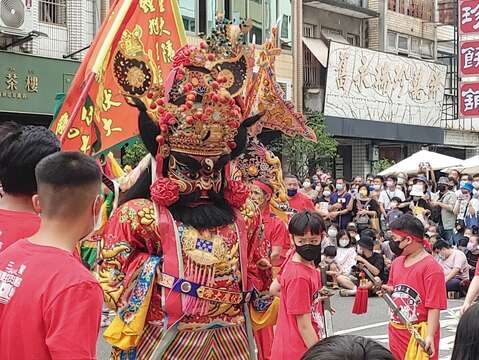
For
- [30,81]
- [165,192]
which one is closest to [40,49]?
[30,81]

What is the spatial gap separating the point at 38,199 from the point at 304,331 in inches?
88.7

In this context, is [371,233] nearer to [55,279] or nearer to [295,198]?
[295,198]

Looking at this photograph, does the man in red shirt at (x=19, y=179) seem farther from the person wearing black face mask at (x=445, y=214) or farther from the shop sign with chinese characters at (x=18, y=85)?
the person wearing black face mask at (x=445, y=214)

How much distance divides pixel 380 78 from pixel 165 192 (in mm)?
21731

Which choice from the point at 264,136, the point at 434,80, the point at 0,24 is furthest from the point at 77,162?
the point at 434,80

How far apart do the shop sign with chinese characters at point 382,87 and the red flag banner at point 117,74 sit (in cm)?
1658

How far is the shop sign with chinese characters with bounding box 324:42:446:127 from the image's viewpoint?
23.6m

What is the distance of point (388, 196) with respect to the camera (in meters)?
17.0

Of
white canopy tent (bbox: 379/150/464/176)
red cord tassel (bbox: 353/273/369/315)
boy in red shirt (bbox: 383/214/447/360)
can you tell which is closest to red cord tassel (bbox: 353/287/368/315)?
red cord tassel (bbox: 353/273/369/315)

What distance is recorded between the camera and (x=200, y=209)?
4.38 metres

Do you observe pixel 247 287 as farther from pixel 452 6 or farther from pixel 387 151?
pixel 452 6

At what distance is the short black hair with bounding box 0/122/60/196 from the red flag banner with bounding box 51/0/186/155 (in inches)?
72.8

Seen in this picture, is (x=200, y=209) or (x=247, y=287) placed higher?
(x=200, y=209)

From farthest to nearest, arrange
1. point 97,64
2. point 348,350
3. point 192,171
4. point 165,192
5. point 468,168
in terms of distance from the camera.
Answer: point 468,168 < point 97,64 < point 192,171 < point 165,192 < point 348,350
